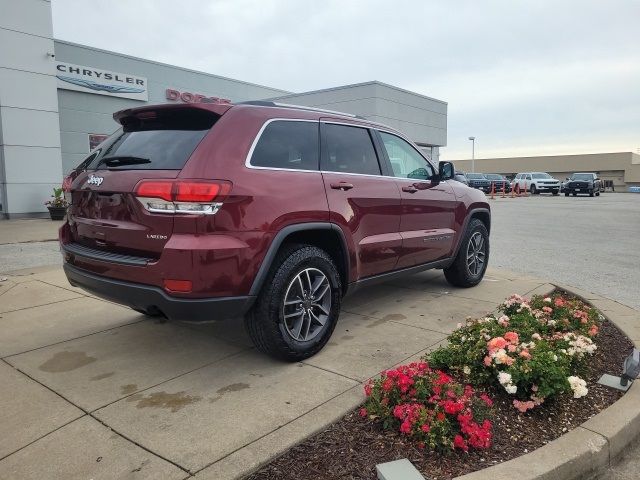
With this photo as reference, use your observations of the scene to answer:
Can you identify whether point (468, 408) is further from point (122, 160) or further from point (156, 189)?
point (122, 160)

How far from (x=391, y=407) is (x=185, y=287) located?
4.51 ft

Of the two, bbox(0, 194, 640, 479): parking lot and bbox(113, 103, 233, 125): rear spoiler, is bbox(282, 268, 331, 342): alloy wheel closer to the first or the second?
bbox(0, 194, 640, 479): parking lot

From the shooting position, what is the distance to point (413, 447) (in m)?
2.49

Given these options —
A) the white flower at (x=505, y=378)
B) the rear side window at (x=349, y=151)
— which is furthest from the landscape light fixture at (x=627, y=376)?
the rear side window at (x=349, y=151)

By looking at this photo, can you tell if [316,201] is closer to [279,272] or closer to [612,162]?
[279,272]

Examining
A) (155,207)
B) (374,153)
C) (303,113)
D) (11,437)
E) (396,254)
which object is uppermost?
(303,113)

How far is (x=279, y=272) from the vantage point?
Answer: 333 cm

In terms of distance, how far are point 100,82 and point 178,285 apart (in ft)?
62.7

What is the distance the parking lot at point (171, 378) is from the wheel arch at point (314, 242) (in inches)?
25.4

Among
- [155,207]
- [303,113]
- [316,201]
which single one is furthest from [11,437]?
[303,113]

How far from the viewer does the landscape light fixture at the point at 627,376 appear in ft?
10.1

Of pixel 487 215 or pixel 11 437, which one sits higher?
pixel 487 215

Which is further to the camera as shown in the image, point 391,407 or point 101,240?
point 101,240

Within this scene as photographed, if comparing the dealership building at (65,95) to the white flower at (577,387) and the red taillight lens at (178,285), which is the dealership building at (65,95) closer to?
the red taillight lens at (178,285)
